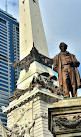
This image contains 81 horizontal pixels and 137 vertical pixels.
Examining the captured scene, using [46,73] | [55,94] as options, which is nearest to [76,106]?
[55,94]

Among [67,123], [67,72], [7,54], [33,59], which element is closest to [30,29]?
[33,59]

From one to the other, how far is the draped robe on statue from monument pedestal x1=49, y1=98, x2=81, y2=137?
33.3 inches

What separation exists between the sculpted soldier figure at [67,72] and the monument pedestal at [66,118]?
846 millimetres

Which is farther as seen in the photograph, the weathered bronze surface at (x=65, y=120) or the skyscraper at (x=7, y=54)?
the skyscraper at (x=7, y=54)

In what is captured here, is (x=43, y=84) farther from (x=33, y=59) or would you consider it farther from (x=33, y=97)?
(x=33, y=59)

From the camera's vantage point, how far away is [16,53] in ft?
260

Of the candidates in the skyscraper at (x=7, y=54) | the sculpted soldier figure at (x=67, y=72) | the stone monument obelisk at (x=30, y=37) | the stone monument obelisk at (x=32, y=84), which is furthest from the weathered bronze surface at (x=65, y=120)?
the skyscraper at (x=7, y=54)

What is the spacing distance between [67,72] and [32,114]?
18.7m

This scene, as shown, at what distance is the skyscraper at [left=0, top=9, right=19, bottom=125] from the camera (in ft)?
219

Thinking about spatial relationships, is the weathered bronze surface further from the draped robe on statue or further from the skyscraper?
the skyscraper

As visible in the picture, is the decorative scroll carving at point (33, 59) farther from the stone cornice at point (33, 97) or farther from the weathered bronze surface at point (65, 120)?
the weathered bronze surface at point (65, 120)

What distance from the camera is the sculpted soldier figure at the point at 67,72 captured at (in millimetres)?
7378

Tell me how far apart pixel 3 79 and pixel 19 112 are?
41.2 meters

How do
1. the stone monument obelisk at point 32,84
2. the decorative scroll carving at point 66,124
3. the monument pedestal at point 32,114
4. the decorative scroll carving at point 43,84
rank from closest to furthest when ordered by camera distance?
the decorative scroll carving at point 66,124 → the monument pedestal at point 32,114 → the stone monument obelisk at point 32,84 → the decorative scroll carving at point 43,84
